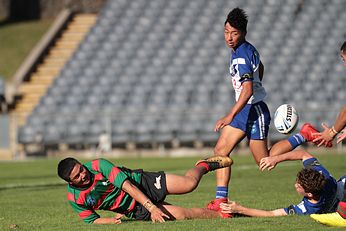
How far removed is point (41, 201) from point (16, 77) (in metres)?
18.9

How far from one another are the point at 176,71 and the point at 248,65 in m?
19.4

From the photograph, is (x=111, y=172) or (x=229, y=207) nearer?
(x=111, y=172)

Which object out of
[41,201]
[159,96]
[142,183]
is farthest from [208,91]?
[142,183]

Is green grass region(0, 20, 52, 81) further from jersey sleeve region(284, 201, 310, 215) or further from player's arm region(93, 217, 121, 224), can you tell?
jersey sleeve region(284, 201, 310, 215)

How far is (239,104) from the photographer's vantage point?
9.15 meters

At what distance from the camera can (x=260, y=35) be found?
99.2ft

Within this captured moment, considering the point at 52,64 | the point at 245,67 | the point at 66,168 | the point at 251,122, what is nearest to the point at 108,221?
the point at 66,168

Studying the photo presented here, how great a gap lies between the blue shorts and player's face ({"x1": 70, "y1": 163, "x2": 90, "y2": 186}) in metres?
2.04

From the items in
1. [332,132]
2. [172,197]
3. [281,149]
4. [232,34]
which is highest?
[232,34]

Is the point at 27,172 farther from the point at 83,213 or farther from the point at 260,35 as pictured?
the point at 260,35

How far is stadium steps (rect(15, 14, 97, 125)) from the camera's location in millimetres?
29469

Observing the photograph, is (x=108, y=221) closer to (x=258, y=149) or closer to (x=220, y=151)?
(x=220, y=151)

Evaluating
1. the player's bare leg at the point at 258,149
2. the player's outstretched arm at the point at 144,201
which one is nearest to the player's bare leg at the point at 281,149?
the player's bare leg at the point at 258,149

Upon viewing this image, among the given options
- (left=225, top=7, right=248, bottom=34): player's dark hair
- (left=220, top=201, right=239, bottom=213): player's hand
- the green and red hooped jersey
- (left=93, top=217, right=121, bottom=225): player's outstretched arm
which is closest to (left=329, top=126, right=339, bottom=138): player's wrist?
(left=220, top=201, right=239, bottom=213): player's hand
